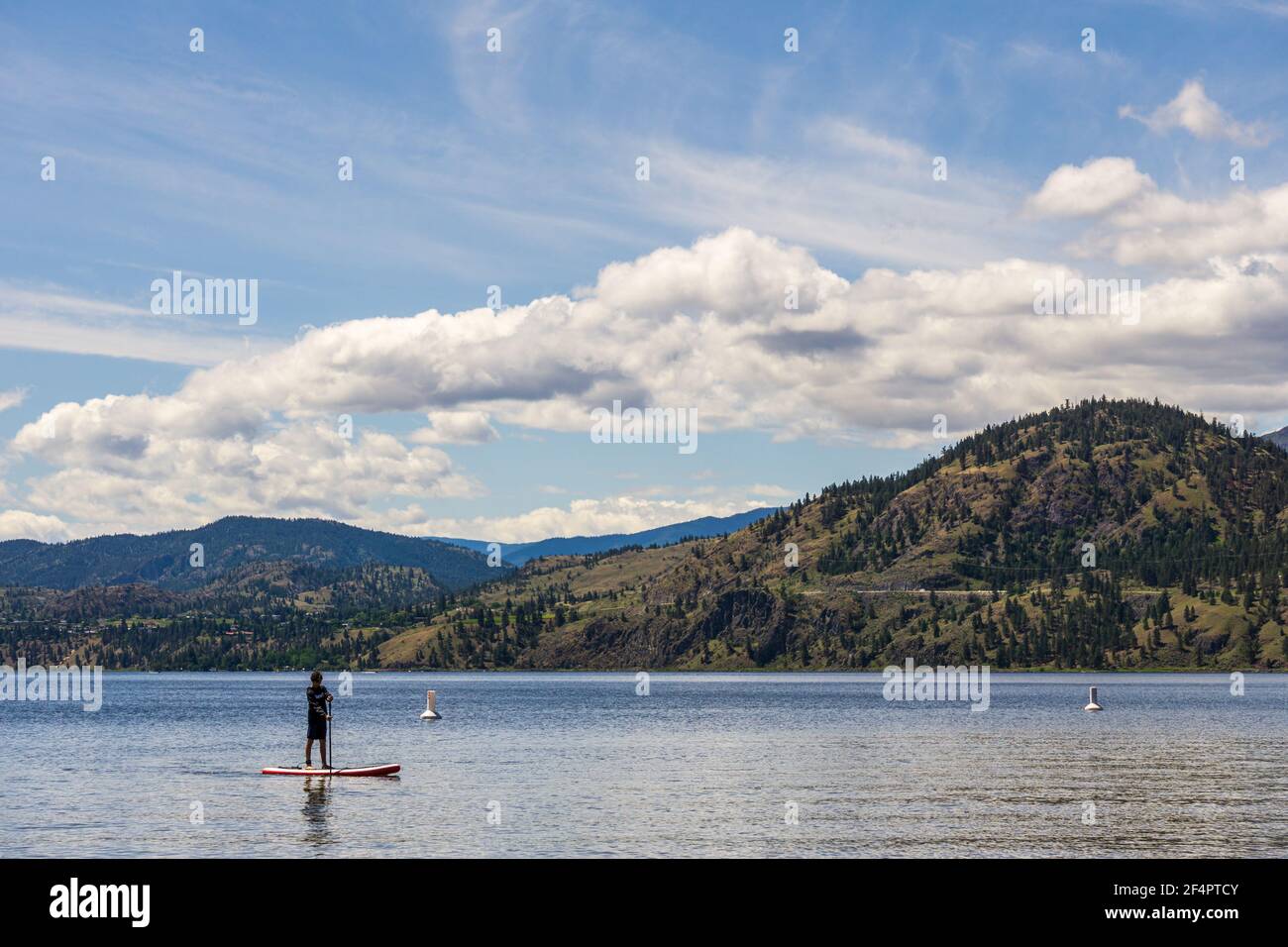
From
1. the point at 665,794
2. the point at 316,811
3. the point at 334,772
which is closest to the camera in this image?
the point at 316,811

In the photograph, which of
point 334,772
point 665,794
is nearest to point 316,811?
point 334,772

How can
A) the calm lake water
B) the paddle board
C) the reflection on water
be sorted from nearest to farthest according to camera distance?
the calm lake water → the reflection on water → the paddle board

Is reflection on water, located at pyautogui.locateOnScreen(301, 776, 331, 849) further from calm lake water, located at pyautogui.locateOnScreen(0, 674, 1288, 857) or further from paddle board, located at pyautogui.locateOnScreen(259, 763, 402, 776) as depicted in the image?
paddle board, located at pyautogui.locateOnScreen(259, 763, 402, 776)

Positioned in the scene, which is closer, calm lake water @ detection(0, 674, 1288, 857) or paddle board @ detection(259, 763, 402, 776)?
calm lake water @ detection(0, 674, 1288, 857)

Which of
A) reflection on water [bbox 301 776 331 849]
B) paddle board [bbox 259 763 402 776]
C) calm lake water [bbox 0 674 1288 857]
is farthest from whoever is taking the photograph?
paddle board [bbox 259 763 402 776]

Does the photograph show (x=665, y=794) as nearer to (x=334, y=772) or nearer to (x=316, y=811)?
(x=316, y=811)

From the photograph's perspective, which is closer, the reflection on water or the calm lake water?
the calm lake water

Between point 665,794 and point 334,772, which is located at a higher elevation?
point 334,772

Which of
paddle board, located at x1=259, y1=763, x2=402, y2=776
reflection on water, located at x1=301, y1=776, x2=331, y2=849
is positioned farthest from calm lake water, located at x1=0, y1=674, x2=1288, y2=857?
paddle board, located at x1=259, y1=763, x2=402, y2=776

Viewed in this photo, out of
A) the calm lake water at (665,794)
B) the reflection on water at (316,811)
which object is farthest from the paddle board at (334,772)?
the calm lake water at (665,794)

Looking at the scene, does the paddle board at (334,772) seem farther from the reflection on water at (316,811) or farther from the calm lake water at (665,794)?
the calm lake water at (665,794)
